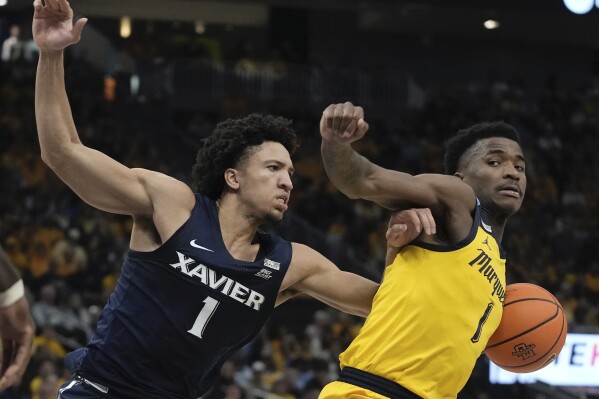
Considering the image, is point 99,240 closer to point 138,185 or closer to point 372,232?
point 372,232

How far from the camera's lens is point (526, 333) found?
4.71m

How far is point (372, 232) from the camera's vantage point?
54.8 feet

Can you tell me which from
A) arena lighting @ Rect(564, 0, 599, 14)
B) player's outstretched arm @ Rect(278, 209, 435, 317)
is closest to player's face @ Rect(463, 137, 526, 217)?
player's outstretched arm @ Rect(278, 209, 435, 317)

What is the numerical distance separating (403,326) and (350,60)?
21.0m

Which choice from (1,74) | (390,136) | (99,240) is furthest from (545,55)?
(99,240)

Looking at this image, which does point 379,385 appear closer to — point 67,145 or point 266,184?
point 266,184

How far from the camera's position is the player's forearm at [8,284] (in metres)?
2.74

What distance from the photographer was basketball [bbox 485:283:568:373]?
185 inches

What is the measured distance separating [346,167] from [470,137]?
38.6 inches

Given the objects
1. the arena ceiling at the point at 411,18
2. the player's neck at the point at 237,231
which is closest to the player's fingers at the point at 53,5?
the player's neck at the point at 237,231

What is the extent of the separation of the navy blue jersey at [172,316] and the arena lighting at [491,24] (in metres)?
20.6

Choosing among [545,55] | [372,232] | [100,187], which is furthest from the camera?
[545,55]

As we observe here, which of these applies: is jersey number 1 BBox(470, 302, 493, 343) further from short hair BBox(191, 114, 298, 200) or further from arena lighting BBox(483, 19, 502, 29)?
arena lighting BBox(483, 19, 502, 29)

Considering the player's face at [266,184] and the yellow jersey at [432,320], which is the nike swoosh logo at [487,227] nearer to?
the yellow jersey at [432,320]
